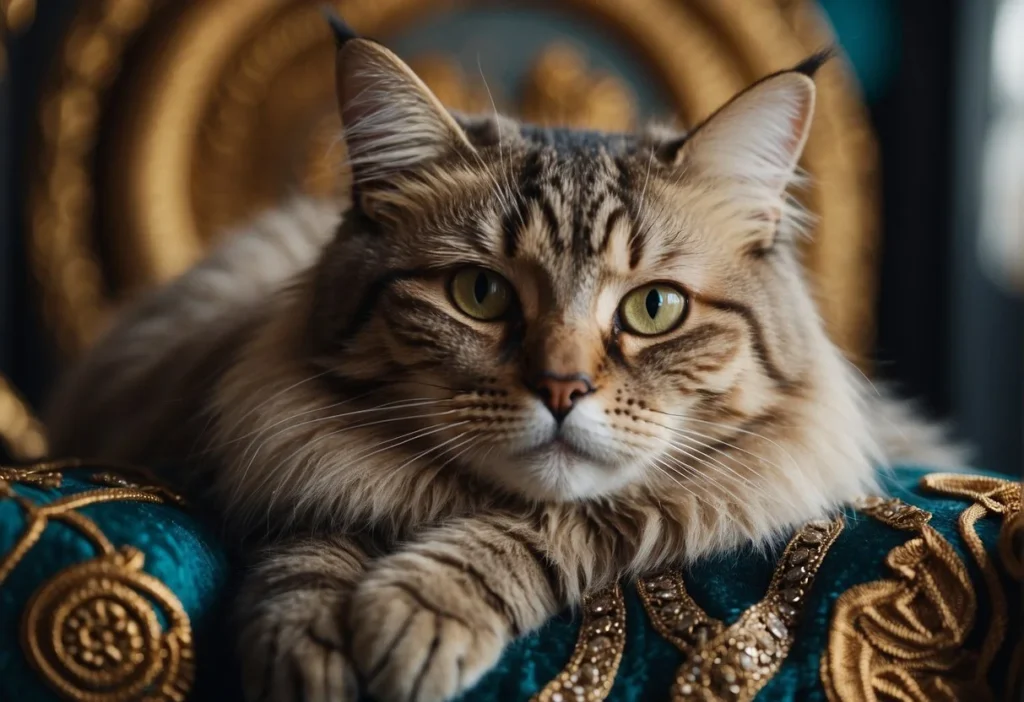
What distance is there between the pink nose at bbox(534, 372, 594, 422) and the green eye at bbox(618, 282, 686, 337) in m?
0.13

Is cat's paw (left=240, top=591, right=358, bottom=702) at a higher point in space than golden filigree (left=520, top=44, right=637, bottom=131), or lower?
lower

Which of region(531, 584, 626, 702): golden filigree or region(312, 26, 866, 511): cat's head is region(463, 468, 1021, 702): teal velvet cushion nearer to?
region(531, 584, 626, 702): golden filigree

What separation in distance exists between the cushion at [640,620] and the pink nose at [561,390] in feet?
0.67

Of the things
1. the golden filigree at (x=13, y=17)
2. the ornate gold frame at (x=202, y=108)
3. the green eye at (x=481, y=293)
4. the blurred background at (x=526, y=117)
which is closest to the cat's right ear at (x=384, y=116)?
the green eye at (x=481, y=293)

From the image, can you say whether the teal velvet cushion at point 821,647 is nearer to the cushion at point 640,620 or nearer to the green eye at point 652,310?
the cushion at point 640,620

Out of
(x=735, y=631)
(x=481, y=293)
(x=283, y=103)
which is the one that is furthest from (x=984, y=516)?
(x=283, y=103)

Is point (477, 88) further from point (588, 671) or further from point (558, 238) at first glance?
point (588, 671)

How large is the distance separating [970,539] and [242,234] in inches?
53.9

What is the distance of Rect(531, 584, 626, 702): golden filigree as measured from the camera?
2.76 feet

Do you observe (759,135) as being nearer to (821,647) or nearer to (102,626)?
(821,647)

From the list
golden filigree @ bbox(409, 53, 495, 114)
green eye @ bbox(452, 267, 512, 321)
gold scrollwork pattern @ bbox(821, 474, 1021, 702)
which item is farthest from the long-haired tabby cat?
golden filigree @ bbox(409, 53, 495, 114)

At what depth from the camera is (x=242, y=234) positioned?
5.84ft

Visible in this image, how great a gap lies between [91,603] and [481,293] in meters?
0.49

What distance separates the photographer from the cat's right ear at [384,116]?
104 centimetres
